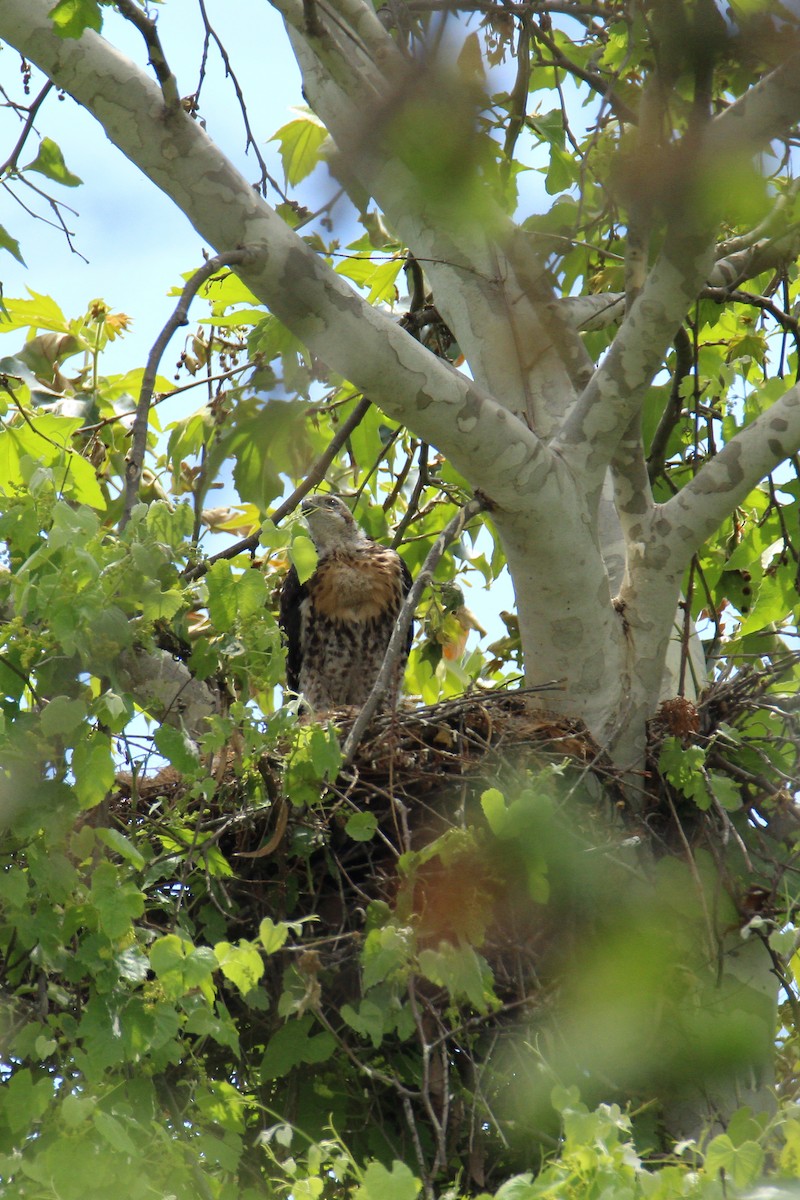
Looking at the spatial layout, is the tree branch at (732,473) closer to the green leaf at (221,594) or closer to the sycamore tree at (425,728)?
the sycamore tree at (425,728)

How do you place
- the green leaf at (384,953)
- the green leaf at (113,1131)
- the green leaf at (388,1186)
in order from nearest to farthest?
the green leaf at (388,1186) → the green leaf at (113,1131) → the green leaf at (384,953)

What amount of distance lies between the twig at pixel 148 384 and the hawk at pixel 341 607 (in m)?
2.71

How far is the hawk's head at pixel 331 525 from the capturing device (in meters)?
5.87

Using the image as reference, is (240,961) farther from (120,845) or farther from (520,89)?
(520,89)

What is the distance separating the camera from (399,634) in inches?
140

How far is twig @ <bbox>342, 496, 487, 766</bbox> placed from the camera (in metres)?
3.46

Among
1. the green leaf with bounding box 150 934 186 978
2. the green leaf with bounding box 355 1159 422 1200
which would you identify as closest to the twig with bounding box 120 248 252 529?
the green leaf with bounding box 150 934 186 978

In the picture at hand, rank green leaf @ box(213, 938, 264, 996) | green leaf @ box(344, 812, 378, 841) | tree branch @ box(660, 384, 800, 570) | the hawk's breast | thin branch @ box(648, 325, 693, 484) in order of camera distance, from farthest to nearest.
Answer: the hawk's breast
thin branch @ box(648, 325, 693, 484)
tree branch @ box(660, 384, 800, 570)
green leaf @ box(344, 812, 378, 841)
green leaf @ box(213, 938, 264, 996)

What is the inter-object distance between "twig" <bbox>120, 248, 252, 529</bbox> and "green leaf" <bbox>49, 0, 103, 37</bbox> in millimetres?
544

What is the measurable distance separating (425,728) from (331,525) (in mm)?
2082

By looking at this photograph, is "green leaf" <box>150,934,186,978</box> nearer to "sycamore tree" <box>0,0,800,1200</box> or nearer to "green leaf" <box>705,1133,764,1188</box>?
"sycamore tree" <box>0,0,800,1200</box>

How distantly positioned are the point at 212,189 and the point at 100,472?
2019 millimetres

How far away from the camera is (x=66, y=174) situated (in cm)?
367

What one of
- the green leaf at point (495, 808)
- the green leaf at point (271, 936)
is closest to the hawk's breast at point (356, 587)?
the green leaf at point (495, 808)
